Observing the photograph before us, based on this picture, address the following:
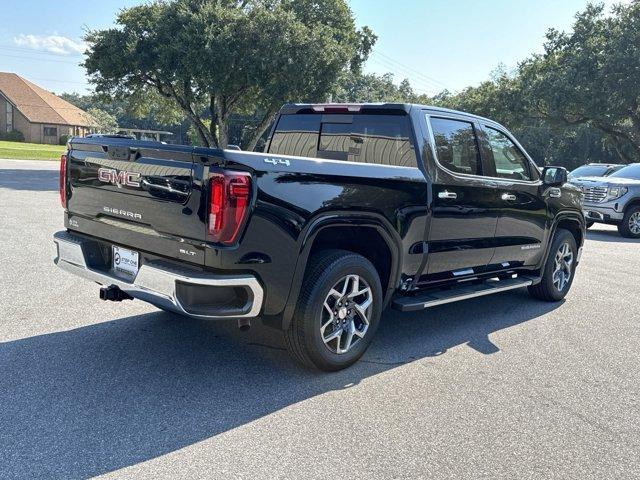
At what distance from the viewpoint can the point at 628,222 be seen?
13461 mm

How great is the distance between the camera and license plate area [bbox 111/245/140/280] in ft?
12.3

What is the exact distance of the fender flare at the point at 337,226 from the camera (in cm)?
368

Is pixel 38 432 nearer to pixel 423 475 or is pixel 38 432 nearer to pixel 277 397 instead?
pixel 277 397

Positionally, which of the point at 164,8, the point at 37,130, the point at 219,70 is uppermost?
the point at 164,8

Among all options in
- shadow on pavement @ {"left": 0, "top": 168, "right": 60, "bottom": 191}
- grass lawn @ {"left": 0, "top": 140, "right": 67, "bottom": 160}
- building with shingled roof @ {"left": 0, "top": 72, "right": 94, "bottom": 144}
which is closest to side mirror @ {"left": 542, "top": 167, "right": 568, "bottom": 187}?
shadow on pavement @ {"left": 0, "top": 168, "right": 60, "bottom": 191}

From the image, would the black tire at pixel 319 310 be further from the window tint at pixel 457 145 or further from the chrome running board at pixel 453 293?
the window tint at pixel 457 145

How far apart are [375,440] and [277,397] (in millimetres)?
786

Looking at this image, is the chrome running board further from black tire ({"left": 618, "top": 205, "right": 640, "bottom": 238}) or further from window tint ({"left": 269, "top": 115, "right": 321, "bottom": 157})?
black tire ({"left": 618, "top": 205, "right": 640, "bottom": 238})

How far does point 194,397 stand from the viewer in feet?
11.8

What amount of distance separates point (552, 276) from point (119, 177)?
16.2ft

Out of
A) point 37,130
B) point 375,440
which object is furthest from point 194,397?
point 37,130

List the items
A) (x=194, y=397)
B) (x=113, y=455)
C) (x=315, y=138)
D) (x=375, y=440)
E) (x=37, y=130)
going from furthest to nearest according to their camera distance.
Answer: (x=37, y=130) → (x=315, y=138) → (x=194, y=397) → (x=375, y=440) → (x=113, y=455)

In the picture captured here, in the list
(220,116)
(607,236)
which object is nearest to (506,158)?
(607,236)

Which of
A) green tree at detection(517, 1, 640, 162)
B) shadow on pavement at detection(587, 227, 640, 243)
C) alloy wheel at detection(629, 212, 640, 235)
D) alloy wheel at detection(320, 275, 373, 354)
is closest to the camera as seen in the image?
alloy wheel at detection(320, 275, 373, 354)
